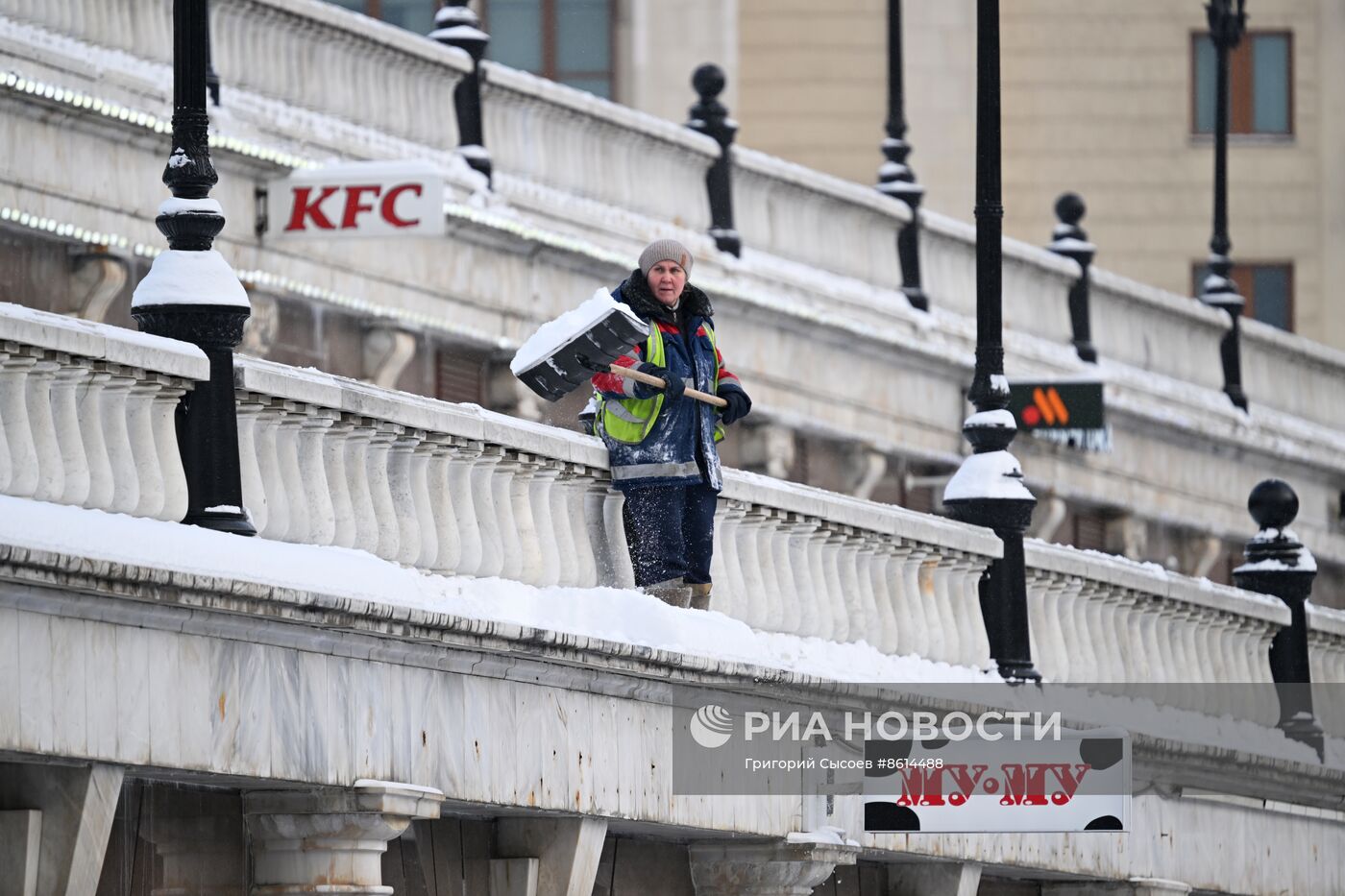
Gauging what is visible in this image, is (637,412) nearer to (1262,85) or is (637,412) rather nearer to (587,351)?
(587,351)

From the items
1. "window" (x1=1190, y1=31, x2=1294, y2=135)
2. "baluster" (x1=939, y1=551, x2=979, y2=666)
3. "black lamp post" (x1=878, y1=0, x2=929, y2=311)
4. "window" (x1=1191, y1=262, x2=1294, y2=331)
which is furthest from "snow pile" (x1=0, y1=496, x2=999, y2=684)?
"window" (x1=1190, y1=31, x2=1294, y2=135)

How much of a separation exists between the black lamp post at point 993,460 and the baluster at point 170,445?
682cm

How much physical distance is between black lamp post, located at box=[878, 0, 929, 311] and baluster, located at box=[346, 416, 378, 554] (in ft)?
52.2

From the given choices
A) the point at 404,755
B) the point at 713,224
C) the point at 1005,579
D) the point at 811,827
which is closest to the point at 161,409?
the point at 404,755

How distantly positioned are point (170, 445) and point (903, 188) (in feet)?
57.2

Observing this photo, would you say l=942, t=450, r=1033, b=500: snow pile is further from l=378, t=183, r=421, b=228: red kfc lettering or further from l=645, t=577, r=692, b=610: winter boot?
l=378, t=183, r=421, b=228: red kfc lettering

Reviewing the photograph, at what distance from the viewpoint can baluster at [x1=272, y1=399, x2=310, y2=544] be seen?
44.2 feet

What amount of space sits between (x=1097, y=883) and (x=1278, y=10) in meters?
29.6

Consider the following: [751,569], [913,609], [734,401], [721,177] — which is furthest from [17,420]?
[721,177]

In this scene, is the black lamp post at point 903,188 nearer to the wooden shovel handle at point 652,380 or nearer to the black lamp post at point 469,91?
the black lamp post at point 469,91

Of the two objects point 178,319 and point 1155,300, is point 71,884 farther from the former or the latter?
point 1155,300

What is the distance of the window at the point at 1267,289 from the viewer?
48.0 m

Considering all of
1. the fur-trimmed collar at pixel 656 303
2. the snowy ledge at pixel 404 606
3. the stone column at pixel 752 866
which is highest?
the fur-trimmed collar at pixel 656 303

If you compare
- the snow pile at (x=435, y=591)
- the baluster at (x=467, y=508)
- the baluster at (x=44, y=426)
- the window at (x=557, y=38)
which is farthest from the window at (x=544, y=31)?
the baluster at (x=44, y=426)
